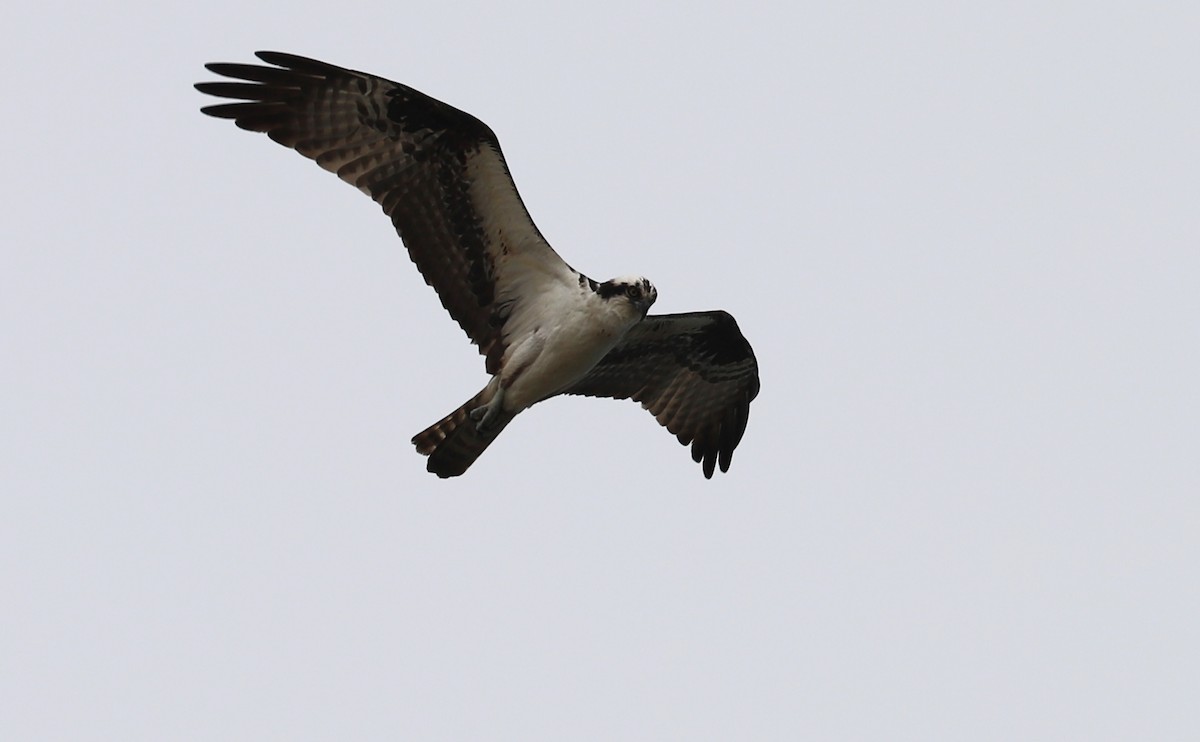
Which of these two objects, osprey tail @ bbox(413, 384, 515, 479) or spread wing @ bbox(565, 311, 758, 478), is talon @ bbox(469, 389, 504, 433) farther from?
spread wing @ bbox(565, 311, 758, 478)

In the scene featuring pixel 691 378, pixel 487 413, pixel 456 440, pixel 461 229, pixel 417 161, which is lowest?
pixel 456 440

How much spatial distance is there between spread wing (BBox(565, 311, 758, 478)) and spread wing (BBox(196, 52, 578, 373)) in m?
1.22

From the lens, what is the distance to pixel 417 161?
11.7m

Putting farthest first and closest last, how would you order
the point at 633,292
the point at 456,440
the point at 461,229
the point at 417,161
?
the point at 456,440, the point at 461,229, the point at 417,161, the point at 633,292

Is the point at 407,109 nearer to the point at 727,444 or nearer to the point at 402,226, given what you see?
the point at 402,226

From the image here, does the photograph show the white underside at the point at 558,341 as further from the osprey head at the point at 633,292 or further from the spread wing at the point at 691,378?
the spread wing at the point at 691,378

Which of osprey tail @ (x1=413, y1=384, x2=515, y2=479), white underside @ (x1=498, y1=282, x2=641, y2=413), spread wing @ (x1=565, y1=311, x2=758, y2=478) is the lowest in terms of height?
osprey tail @ (x1=413, y1=384, x2=515, y2=479)

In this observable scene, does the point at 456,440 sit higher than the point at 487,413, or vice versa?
the point at 487,413

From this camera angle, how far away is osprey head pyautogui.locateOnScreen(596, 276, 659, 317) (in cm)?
1151

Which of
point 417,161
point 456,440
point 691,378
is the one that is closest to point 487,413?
point 456,440

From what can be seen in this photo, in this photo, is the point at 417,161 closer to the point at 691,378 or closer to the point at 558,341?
the point at 558,341

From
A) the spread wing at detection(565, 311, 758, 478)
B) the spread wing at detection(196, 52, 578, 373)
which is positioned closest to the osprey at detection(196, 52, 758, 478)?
the spread wing at detection(196, 52, 578, 373)

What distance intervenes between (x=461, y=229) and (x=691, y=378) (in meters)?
2.60

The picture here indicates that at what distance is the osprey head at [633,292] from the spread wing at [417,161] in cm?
42
